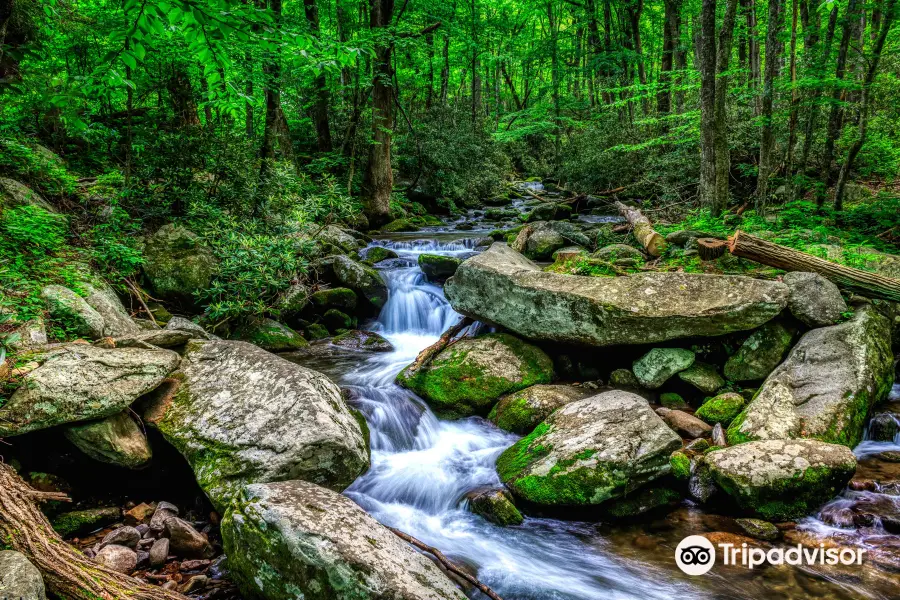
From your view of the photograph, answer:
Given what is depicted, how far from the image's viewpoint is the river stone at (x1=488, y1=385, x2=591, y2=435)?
6012 mm

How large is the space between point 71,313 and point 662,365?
708 centimetres

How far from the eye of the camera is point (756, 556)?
4.02 metres

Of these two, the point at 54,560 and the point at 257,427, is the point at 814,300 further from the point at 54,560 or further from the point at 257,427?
the point at 54,560

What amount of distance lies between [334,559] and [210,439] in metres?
2.02

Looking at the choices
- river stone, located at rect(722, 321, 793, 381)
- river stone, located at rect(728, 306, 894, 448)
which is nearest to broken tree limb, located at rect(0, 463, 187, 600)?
river stone, located at rect(728, 306, 894, 448)

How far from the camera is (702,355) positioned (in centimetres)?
648

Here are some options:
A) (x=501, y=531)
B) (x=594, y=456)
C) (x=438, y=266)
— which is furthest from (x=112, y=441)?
(x=438, y=266)

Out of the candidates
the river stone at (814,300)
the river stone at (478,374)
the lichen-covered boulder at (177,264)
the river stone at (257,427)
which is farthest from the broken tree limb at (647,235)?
the lichen-covered boulder at (177,264)

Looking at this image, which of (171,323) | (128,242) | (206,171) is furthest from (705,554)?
(206,171)

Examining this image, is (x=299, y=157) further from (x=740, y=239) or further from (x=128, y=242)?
(x=740, y=239)

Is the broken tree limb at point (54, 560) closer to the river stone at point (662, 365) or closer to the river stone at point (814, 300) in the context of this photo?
the river stone at point (662, 365)

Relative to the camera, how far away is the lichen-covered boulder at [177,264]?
7562 mm

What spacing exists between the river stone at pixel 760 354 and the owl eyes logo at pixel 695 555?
109 inches

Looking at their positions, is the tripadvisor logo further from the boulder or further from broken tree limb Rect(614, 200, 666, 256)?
the boulder
